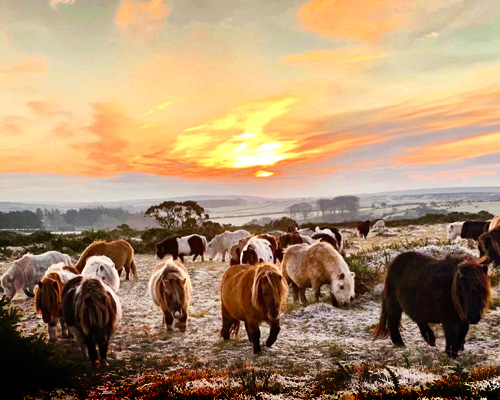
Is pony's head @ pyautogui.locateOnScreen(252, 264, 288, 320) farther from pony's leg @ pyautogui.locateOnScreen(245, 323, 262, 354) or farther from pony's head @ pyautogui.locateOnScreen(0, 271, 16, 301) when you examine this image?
pony's head @ pyautogui.locateOnScreen(0, 271, 16, 301)

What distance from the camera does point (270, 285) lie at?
5945 mm

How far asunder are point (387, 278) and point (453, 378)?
85.9 inches

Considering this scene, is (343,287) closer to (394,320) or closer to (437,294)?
(394,320)

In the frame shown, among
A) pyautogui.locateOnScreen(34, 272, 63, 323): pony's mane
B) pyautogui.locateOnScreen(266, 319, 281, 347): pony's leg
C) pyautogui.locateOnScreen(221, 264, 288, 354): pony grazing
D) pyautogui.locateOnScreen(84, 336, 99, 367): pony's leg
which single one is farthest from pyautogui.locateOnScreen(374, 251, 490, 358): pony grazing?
pyautogui.locateOnScreen(34, 272, 63, 323): pony's mane

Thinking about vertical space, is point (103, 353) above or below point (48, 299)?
below

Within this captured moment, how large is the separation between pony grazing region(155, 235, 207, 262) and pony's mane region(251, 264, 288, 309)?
1499 cm

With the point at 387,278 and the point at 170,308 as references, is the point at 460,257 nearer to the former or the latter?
the point at 387,278

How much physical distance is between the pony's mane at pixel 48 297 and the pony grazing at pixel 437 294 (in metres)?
6.71

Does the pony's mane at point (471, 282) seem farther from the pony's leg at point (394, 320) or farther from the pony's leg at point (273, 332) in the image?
the pony's leg at point (273, 332)

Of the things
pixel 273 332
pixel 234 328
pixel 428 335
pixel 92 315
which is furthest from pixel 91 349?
pixel 428 335

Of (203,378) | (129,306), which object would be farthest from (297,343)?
(129,306)

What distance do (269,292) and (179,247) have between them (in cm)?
1537

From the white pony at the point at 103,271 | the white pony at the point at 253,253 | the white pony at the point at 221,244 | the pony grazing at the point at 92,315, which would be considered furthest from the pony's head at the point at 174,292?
the white pony at the point at 221,244

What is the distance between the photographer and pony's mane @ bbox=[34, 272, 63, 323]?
700cm
